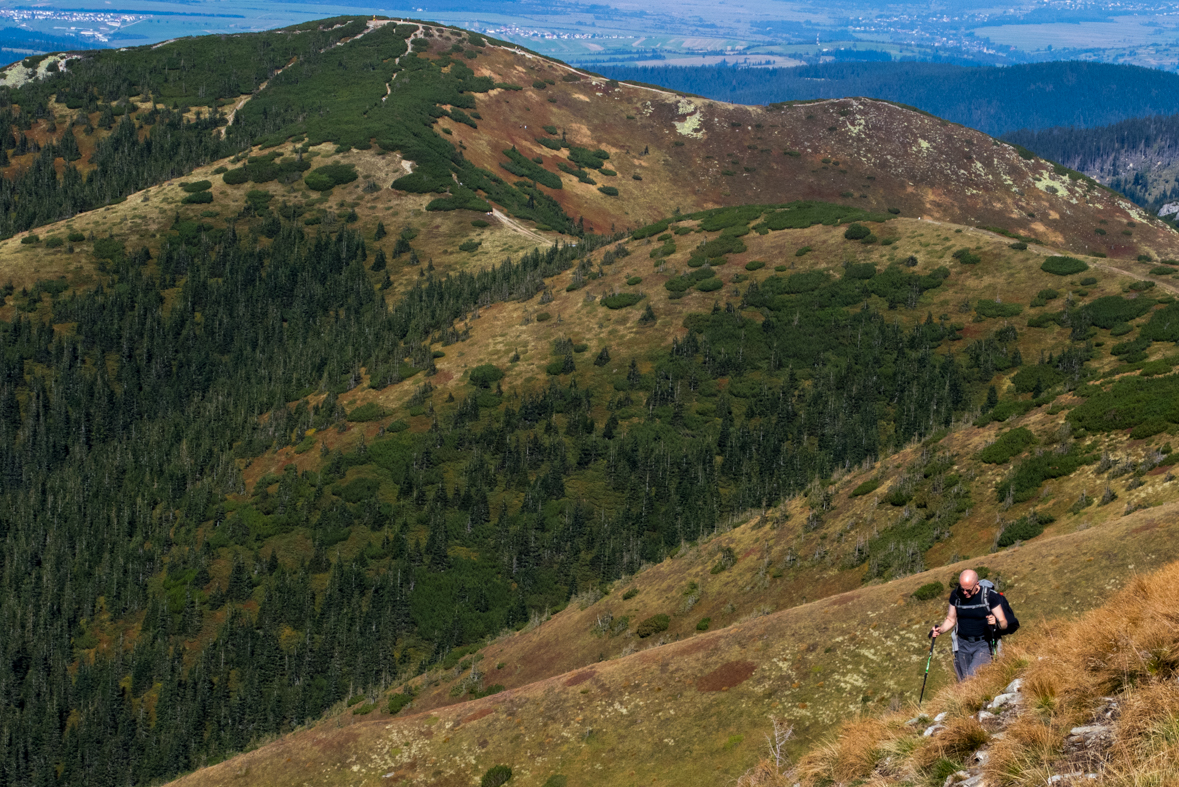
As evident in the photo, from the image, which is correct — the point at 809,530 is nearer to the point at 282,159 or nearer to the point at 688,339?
the point at 688,339

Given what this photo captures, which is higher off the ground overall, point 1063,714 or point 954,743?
point 1063,714

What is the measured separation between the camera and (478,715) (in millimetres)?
36250

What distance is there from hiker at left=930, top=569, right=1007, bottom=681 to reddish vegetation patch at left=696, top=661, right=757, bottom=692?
13675 millimetres

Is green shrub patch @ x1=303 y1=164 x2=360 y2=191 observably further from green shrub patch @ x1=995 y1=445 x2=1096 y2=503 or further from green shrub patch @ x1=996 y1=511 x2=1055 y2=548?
green shrub patch @ x1=996 y1=511 x2=1055 y2=548

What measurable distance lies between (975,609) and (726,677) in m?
15.2

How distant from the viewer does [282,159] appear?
159 m

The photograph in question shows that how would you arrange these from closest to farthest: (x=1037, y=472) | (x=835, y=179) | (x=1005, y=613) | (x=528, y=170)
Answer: (x=1005, y=613)
(x=1037, y=472)
(x=528, y=170)
(x=835, y=179)

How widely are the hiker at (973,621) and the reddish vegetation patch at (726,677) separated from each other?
44.9 ft

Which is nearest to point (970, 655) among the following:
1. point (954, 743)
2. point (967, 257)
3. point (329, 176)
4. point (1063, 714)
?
point (954, 743)

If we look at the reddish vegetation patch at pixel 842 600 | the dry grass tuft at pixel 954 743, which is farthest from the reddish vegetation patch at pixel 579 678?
the dry grass tuft at pixel 954 743

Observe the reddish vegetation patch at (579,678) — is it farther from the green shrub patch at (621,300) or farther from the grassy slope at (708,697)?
the green shrub patch at (621,300)

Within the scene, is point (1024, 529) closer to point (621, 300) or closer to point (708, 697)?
point (708, 697)

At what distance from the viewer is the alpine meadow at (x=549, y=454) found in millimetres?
30453

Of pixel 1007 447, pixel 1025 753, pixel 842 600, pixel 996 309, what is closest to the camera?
pixel 1025 753
